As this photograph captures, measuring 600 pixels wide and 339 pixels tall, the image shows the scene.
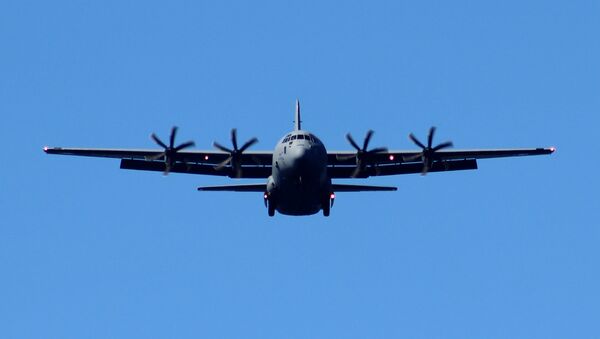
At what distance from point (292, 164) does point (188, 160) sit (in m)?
7.05

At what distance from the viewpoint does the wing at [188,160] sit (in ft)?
135

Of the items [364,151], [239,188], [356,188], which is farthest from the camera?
[364,151]

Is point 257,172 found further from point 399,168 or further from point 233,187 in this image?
point 399,168

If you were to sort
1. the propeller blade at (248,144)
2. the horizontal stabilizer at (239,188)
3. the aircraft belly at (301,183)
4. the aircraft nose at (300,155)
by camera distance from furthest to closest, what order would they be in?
the propeller blade at (248,144)
the horizontal stabilizer at (239,188)
the aircraft belly at (301,183)
the aircraft nose at (300,155)

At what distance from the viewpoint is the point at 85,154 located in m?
41.8

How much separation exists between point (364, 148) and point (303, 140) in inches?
180

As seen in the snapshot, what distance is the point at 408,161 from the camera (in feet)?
139

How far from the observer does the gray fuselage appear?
1437 inches

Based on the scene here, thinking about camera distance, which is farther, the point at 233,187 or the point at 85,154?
the point at 85,154

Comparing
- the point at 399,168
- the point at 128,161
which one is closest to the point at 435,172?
the point at 399,168

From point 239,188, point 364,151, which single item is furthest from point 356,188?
point 239,188

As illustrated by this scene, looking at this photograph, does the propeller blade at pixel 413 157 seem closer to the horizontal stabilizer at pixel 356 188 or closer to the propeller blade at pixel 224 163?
the horizontal stabilizer at pixel 356 188

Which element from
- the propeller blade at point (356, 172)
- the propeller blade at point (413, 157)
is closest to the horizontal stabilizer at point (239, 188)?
the propeller blade at point (356, 172)

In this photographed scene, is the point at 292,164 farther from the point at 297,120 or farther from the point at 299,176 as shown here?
the point at 297,120
